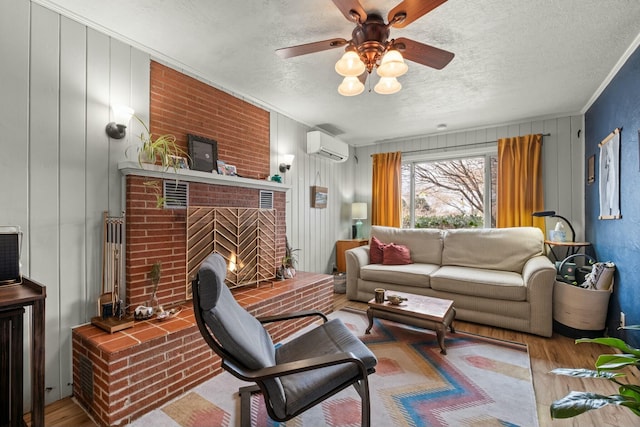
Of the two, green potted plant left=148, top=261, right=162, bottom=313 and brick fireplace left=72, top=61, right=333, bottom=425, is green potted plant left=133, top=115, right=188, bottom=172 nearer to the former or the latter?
brick fireplace left=72, top=61, right=333, bottom=425

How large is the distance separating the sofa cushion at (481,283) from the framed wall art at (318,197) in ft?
6.18

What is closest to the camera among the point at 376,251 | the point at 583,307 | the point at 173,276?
the point at 173,276

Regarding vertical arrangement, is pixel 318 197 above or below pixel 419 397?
above

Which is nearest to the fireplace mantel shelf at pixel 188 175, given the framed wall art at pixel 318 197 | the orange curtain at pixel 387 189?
the framed wall art at pixel 318 197

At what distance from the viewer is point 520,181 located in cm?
399

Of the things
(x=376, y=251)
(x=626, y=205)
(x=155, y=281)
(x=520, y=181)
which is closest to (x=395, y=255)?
(x=376, y=251)

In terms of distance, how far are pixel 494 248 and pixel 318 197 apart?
2.41m

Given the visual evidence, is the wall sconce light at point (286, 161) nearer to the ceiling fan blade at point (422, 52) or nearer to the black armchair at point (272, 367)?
the ceiling fan blade at point (422, 52)

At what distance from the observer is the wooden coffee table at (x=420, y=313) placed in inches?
96.3

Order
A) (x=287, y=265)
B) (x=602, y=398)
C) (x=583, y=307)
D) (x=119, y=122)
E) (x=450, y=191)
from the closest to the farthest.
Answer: (x=602, y=398)
(x=119, y=122)
(x=583, y=307)
(x=287, y=265)
(x=450, y=191)

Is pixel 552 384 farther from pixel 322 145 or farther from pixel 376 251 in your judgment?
pixel 322 145

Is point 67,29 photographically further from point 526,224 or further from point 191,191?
point 526,224

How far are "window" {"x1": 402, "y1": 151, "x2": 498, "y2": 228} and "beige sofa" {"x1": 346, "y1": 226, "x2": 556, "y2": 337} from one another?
712mm

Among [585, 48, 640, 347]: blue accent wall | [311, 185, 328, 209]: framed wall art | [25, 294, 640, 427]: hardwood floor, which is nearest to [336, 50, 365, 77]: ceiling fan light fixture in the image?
[585, 48, 640, 347]: blue accent wall
